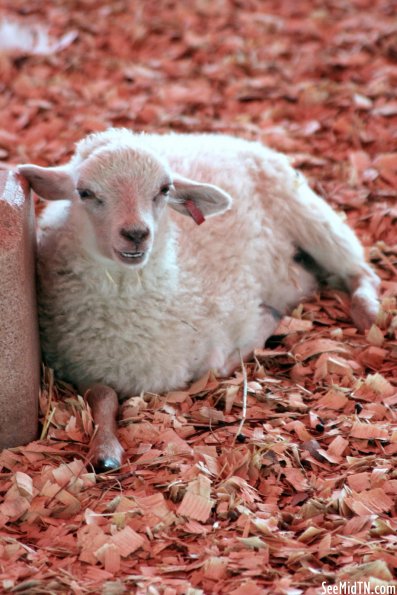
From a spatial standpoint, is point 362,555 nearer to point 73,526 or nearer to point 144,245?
point 73,526

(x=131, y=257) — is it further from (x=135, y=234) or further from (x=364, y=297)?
(x=364, y=297)

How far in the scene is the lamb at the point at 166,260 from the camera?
3.21 m

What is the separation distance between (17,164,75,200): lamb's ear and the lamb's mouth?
391 millimetres

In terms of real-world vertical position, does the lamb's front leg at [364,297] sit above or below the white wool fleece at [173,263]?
below

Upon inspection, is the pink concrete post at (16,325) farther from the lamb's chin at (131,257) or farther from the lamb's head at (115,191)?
the lamb's chin at (131,257)

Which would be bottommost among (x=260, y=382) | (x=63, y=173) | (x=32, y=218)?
(x=260, y=382)

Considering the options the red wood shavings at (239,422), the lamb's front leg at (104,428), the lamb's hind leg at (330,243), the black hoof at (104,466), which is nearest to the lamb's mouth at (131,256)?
the red wood shavings at (239,422)

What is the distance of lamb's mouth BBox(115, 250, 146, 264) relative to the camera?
3125 millimetres

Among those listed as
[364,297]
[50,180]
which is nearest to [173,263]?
[50,180]

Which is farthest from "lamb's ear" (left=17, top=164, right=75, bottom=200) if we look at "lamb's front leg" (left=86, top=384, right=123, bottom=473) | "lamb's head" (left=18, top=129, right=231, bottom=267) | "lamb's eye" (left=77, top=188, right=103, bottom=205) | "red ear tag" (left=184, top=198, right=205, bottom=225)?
"lamb's front leg" (left=86, top=384, right=123, bottom=473)

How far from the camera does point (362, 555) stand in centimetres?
265

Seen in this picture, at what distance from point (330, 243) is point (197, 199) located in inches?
36.7

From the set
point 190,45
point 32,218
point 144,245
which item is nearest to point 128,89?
point 190,45

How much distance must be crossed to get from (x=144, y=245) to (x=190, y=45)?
3.78 m
